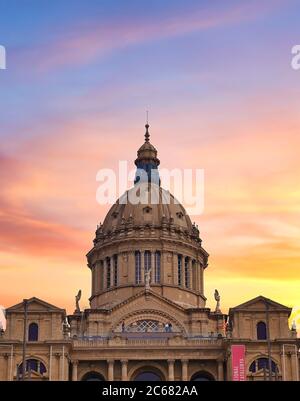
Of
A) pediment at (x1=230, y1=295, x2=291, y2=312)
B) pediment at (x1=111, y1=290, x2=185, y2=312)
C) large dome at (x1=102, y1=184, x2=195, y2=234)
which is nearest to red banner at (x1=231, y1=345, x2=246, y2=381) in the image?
pediment at (x1=230, y1=295, x2=291, y2=312)

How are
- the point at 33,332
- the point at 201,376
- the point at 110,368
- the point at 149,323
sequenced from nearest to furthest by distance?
the point at 110,368 < the point at 33,332 < the point at 201,376 < the point at 149,323

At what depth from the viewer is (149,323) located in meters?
99.2

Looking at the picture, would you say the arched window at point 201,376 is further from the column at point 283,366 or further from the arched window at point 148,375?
the column at point 283,366

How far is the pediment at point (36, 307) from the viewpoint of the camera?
90.8 m

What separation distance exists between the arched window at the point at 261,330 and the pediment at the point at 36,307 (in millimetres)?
21751

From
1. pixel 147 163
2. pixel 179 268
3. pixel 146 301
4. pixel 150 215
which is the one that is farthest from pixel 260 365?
pixel 147 163

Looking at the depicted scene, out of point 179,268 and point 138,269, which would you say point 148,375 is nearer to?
point 138,269

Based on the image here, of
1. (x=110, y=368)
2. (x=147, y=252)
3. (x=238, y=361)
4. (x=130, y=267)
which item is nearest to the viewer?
(x=238, y=361)

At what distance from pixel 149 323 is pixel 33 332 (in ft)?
50.4

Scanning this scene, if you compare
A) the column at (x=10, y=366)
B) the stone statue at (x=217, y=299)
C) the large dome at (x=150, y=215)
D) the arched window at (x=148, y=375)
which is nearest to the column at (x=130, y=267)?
the large dome at (x=150, y=215)

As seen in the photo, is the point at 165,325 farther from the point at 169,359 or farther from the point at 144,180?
the point at 144,180
